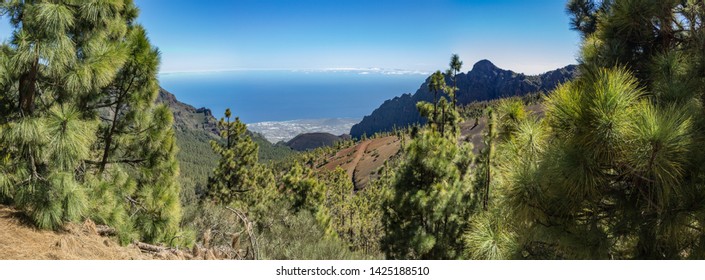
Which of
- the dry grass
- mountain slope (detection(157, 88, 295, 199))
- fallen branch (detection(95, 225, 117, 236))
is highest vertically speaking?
the dry grass

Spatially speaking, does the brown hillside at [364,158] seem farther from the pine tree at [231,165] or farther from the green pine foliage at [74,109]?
the green pine foliage at [74,109]

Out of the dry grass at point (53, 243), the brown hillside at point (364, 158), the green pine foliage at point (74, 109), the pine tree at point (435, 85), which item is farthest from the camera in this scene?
the brown hillside at point (364, 158)

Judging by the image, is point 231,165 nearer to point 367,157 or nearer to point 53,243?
point 53,243

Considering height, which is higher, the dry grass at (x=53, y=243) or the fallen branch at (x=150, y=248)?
the dry grass at (x=53, y=243)

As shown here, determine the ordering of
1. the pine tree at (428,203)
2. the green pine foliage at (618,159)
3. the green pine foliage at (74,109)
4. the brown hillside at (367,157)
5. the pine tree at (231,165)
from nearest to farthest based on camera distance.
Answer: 1. the green pine foliage at (618,159)
2. the green pine foliage at (74,109)
3. the pine tree at (428,203)
4. the pine tree at (231,165)
5. the brown hillside at (367,157)

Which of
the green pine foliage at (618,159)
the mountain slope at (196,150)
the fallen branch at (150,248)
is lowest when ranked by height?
the mountain slope at (196,150)

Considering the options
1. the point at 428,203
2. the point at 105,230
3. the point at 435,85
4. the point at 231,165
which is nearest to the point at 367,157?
the point at 231,165

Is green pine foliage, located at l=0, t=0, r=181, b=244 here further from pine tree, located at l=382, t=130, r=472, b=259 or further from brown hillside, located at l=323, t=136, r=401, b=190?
brown hillside, located at l=323, t=136, r=401, b=190

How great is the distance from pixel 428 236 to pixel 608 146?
24.1 ft

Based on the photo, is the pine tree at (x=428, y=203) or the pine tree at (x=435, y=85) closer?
the pine tree at (x=428, y=203)

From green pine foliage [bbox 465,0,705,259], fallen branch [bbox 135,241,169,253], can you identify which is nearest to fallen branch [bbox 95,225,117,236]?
fallen branch [bbox 135,241,169,253]

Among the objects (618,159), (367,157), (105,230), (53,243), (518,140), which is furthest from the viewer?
(367,157)

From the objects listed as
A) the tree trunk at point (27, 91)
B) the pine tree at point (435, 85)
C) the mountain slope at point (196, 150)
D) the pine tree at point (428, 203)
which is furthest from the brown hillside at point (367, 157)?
the tree trunk at point (27, 91)
